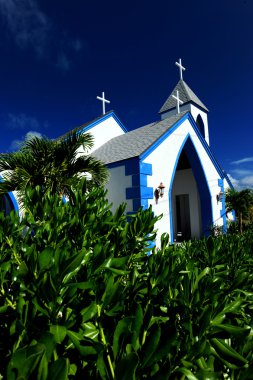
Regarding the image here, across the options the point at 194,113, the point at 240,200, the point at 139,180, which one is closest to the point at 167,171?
the point at 139,180

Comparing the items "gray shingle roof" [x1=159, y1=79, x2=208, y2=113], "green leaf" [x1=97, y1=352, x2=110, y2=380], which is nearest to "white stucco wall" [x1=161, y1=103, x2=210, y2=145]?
"gray shingle roof" [x1=159, y1=79, x2=208, y2=113]

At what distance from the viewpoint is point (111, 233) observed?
222 centimetres

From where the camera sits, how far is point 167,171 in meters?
10.1

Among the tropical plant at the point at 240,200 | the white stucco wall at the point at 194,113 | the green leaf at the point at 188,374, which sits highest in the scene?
the white stucco wall at the point at 194,113

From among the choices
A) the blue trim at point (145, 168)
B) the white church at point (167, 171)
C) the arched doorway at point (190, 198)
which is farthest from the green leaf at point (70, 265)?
the arched doorway at point (190, 198)

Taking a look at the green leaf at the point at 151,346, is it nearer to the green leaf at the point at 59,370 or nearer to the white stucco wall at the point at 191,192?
the green leaf at the point at 59,370

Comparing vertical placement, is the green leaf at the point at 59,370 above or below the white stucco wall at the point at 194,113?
below

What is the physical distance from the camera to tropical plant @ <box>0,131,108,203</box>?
23.2 feet

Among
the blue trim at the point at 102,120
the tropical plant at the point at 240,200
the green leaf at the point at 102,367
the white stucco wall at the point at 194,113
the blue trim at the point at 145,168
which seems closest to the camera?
the green leaf at the point at 102,367

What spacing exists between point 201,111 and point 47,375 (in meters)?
22.6

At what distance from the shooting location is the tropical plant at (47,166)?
7070 millimetres

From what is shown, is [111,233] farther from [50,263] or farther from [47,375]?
[47,375]

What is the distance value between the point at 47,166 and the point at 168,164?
526 cm

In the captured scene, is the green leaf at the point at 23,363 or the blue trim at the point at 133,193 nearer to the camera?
the green leaf at the point at 23,363
